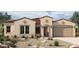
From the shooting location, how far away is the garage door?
662cm

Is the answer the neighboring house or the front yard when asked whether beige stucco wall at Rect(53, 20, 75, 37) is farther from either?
the front yard

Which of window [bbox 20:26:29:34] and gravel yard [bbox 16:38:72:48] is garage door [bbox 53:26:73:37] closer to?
gravel yard [bbox 16:38:72:48]

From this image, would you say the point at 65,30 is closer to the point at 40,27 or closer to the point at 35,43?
the point at 40,27

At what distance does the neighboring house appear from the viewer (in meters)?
6.61

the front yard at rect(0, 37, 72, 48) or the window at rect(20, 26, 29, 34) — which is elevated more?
the window at rect(20, 26, 29, 34)

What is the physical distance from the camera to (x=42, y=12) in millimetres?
6594

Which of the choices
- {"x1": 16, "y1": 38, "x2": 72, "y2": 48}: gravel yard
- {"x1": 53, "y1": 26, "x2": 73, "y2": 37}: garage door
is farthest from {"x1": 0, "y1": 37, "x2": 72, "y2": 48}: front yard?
{"x1": 53, "y1": 26, "x2": 73, "y2": 37}: garage door

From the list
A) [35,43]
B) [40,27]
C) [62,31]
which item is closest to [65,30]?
[62,31]

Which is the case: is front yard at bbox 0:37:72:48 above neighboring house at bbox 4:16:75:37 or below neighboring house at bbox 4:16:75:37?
below

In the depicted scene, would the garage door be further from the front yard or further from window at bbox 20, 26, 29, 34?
window at bbox 20, 26, 29, 34

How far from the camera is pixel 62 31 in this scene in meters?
6.66

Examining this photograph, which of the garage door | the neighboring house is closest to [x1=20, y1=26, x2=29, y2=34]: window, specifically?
the neighboring house

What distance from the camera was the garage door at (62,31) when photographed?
261 inches

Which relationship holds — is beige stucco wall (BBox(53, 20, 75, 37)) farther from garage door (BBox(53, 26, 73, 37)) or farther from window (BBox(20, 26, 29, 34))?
window (BBox(20, 26, 29, 34))
